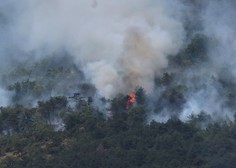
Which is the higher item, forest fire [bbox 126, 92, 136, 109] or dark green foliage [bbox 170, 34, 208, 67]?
dark green foliage [bbox 170, 34, 208, 67]

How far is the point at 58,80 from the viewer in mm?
101562

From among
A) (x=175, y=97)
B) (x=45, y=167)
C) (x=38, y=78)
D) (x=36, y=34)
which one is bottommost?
(x=45, y=167)

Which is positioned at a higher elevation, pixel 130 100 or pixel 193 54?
pixel 193 54

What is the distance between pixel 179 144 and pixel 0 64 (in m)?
32.5

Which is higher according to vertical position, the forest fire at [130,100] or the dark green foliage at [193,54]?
the dark green foliage at [193,54]

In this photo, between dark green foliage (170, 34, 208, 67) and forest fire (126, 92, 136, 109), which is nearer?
forest fire (126, 92, 136, 109)

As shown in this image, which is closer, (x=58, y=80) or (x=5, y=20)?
(x=58, y=80)

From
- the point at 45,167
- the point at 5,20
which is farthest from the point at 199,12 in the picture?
the point at 45,167

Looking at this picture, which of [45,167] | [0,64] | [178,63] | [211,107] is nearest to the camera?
[45,167]

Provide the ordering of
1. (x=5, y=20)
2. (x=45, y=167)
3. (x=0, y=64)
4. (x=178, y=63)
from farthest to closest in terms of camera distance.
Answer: (x=5, y=20) → (x=0, y=64) → (x=178, y=63) → (x=45, y=167)

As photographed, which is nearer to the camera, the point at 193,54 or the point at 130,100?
the point at 130,100

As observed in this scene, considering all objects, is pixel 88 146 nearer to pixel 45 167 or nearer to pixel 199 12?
pixel 45 167

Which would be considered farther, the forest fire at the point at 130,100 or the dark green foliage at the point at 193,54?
the dark green foliage at the point at 193,54

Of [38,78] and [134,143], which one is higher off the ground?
[38,78]
